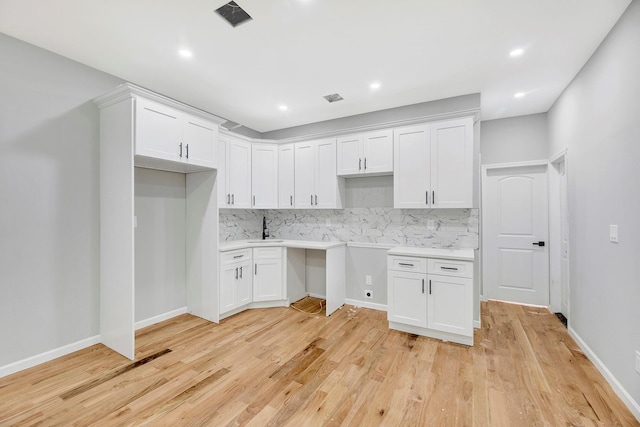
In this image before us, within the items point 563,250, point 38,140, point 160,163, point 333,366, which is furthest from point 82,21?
point 563,250

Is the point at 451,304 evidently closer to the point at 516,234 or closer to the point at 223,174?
the point at 516,234

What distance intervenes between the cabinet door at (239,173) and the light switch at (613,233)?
3893 millimetres

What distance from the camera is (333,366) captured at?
247cm

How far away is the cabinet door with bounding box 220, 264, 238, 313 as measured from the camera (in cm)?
342

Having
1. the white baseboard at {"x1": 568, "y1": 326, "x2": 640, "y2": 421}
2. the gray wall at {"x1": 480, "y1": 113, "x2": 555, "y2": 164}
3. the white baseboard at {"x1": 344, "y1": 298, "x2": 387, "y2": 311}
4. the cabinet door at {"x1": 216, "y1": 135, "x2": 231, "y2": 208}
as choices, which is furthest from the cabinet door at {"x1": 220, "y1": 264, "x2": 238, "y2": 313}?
the gray wall at {"x1": 480, "y1": 113, "x2": 555, "y2": 164}

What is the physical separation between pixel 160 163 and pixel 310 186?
1978mm

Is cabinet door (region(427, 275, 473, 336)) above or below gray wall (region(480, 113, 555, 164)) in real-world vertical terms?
below

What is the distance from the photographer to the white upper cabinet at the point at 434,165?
3162 millimetres

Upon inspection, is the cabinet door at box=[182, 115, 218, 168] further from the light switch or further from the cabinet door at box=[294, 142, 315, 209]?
the light switch

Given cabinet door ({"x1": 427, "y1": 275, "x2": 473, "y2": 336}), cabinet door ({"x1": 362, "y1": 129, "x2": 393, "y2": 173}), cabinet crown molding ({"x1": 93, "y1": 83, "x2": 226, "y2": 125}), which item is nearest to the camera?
cabinet crown molding ({"x1": 93, "y1": 83, "x2": 226, "y2": 125})

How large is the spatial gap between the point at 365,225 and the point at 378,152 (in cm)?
108

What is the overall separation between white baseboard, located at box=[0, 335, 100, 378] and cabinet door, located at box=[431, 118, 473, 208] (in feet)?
13.3

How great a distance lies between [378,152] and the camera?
144 inches

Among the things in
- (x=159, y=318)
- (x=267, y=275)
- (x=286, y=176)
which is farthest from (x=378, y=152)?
(x=159, y=318)
